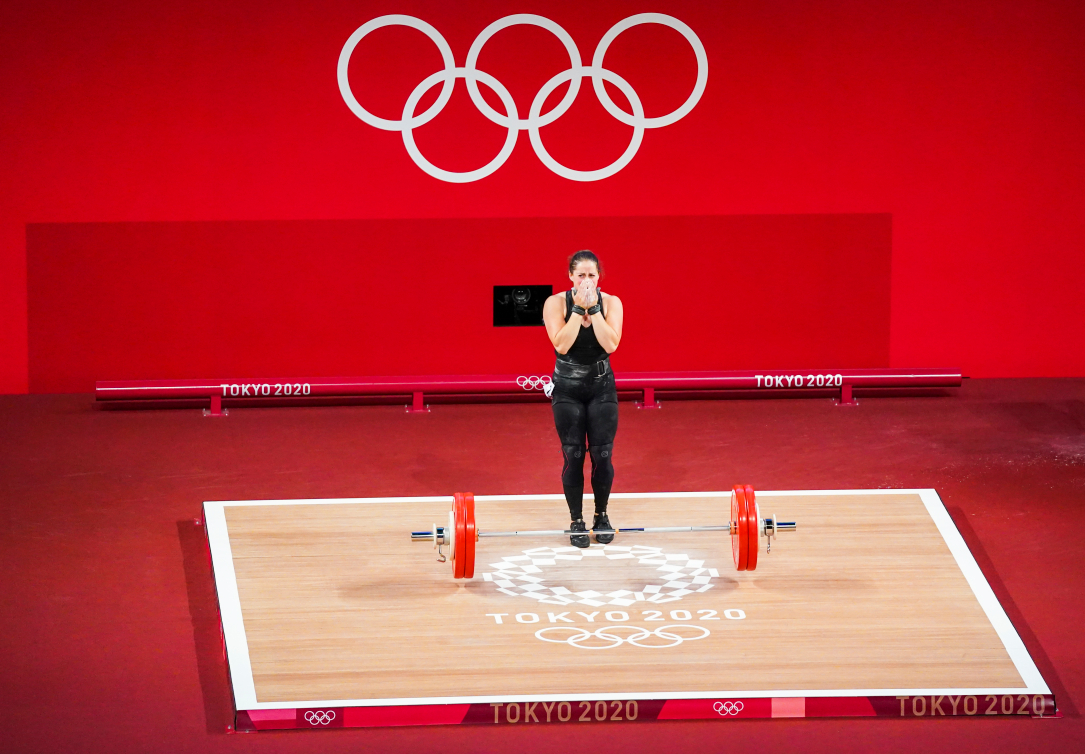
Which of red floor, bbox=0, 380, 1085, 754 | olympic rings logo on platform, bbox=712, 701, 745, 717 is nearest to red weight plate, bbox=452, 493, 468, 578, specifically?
red floor, bbox=0, 380, 1085, 754

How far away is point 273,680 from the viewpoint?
15.2 feet

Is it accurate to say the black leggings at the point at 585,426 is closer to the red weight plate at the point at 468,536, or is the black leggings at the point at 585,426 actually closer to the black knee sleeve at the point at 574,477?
the black knee sleeve at the point at 574,477

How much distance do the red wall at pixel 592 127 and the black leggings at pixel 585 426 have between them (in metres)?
3.43

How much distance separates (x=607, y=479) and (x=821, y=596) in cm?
112

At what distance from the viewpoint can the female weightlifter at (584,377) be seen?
223 inches

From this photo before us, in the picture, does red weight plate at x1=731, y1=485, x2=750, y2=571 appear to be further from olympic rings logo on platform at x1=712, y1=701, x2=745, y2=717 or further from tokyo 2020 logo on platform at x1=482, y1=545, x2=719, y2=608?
olympic rings logo on platform at x1=712, y1=701, x2=745, y2=717

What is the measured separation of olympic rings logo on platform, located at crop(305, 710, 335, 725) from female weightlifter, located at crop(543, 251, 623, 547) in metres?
1.74

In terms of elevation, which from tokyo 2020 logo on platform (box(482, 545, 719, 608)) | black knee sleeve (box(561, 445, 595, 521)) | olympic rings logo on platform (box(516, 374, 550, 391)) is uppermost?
olympic rings logo on platform (box(516, 374, 550, 391))

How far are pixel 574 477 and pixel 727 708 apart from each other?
167 cm

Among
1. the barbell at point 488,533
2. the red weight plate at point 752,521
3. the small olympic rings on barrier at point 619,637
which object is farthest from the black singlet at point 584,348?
the small olympic rings on barrier at point 619,637

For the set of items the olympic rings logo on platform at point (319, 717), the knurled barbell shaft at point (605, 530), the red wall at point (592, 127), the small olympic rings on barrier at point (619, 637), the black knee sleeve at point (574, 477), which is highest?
the red wall at point (592, 127)

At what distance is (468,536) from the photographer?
525cm

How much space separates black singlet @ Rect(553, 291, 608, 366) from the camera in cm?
575

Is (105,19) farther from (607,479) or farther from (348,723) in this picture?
(348,723)
